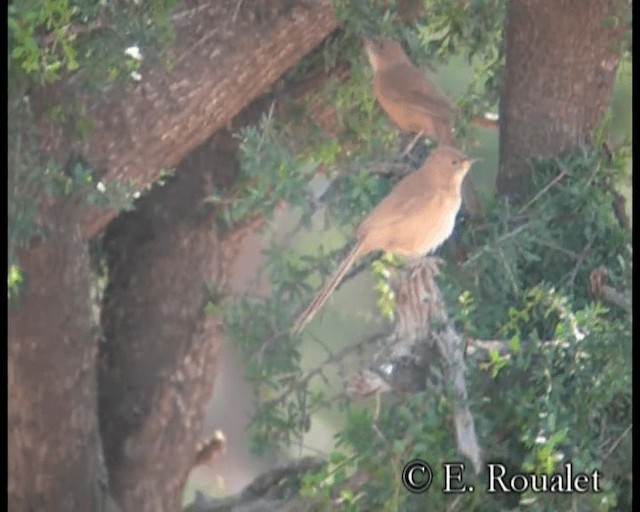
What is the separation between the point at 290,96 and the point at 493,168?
3.26 m

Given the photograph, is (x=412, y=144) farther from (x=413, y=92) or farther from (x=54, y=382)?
(x=54, y=382)

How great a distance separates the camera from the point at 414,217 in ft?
14.2

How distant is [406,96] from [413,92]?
28mm

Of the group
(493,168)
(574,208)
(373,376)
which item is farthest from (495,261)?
(493,168)

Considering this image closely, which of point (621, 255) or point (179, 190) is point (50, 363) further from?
point (621, 255)

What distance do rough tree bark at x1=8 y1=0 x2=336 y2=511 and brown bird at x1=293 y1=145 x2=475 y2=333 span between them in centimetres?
77

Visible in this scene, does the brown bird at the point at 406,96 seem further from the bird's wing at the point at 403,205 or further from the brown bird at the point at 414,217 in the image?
the bird's wing at the point at 403,205

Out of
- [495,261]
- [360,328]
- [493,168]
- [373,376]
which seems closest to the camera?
[373,376]

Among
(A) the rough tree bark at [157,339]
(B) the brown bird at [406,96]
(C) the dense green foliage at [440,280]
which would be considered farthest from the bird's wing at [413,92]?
(A) the rough tree bark at [157,339]

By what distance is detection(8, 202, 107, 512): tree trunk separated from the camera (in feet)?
15.0

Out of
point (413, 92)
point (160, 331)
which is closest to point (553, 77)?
point (413, 92)

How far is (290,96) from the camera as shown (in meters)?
5.42

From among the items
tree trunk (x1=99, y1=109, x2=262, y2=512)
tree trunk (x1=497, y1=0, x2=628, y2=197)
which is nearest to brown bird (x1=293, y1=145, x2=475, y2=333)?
tree trunk (x1=497, y1=0, x2=628, y2=197)

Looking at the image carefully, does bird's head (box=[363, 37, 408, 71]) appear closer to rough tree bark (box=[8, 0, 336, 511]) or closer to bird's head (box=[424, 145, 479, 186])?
rough tree bark (box=[8, 0, 336, 511])
